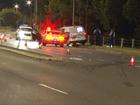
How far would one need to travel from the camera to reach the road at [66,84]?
14570 millimetres

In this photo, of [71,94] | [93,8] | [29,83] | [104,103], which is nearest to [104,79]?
[29,83]

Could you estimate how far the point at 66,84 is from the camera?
60.4 ft

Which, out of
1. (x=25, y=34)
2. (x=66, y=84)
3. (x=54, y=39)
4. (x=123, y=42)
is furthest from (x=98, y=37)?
(x=66, y=84)

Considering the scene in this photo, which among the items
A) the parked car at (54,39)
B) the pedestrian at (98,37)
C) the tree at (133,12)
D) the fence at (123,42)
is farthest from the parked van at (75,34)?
→ the tree at (133,12)

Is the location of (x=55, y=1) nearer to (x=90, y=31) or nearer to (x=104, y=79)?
(x=90, y=31)

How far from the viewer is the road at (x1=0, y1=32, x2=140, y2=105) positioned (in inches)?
574

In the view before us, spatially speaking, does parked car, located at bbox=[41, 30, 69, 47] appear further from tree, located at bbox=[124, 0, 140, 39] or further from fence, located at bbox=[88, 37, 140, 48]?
tree, located at bbox=[124, 0, 140, 39]

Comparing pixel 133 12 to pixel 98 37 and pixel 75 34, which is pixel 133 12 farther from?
pixel 75 34

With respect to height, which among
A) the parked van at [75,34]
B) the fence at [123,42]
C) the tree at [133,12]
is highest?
the tree at [133,12]

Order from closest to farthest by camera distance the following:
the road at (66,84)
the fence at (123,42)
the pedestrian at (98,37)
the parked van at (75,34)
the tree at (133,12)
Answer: the road at (66,84)
the fence at (123,42)
the tree at (133,12)
the parked van at (75,34)
the pedestrian at (98,37)

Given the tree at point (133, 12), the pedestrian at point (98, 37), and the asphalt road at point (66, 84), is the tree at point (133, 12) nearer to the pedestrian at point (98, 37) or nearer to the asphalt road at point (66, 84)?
the pedestrian at point (98, 37)

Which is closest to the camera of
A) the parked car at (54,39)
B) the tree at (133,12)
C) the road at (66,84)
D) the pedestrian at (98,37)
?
the road at (66,84)

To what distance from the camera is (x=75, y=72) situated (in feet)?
75.7

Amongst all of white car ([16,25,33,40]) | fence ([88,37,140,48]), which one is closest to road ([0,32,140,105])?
fence ([88,37,140,48])
